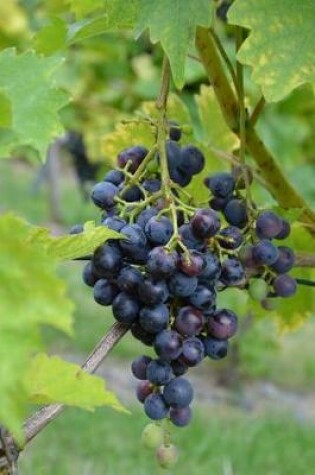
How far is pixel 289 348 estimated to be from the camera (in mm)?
5262

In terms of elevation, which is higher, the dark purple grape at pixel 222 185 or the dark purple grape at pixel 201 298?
the dark purple grape at pixel 201 298

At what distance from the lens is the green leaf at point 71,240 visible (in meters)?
0.79

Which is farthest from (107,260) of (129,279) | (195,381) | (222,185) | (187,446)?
(195,381)

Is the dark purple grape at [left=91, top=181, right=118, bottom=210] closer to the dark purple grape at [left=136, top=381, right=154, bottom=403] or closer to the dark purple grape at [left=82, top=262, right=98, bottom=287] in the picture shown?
the dark purple grape at [left=82, top=262, right=98, bottom=287]

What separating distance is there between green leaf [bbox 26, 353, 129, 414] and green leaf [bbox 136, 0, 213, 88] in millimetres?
335

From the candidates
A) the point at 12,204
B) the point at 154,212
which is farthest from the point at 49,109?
the point at 12,204

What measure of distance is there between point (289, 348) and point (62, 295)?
478 centimetres

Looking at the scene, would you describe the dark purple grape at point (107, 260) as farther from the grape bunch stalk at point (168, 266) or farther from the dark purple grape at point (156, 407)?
the dark purple grape at point (156, 407)

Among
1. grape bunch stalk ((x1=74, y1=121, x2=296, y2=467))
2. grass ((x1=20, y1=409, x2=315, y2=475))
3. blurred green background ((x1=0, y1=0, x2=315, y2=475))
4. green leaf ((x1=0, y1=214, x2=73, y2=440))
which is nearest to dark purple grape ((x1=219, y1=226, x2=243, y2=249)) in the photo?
grape bunch stalk ((x1=74, y1=121, x2=296, y2=467))

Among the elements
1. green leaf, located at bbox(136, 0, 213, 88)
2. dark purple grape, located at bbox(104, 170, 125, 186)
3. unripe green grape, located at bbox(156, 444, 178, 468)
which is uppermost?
green leaf, located at bbox(136, 0, 213, 88)

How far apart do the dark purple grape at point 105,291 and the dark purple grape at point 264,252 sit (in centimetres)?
17

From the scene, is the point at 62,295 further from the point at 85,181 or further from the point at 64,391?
the point at 85,181

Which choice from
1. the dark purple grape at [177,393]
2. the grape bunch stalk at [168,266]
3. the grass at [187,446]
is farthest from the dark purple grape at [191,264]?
the grass at [187,446]

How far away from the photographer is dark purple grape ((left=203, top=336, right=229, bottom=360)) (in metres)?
0.92
